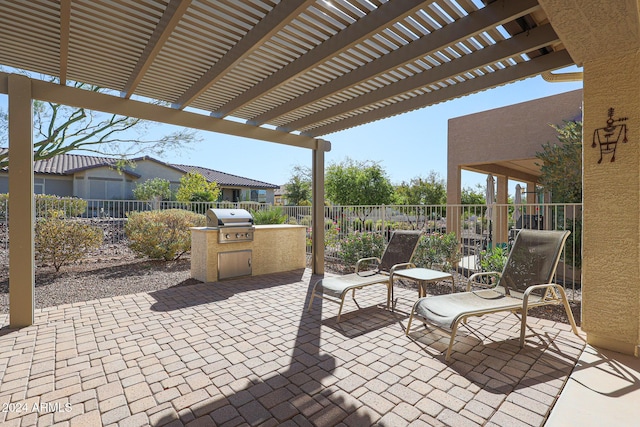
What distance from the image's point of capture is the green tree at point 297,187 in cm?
2552

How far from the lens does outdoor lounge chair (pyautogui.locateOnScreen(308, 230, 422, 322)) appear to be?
454cm

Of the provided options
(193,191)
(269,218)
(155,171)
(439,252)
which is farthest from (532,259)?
(155,171)

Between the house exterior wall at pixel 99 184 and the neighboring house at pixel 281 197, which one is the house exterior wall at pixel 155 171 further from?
the neighboring house at pixel 281 197

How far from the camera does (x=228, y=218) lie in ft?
21.8

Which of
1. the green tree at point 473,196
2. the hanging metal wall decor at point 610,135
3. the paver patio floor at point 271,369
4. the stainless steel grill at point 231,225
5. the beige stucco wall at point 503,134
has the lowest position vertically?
the paver patio floor at point 271,369

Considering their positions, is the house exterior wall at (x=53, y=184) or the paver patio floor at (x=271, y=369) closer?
the paver patio floor at (x=271, y=369)

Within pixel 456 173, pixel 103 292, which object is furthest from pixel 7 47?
pixel 456 173

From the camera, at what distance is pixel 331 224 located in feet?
31.7

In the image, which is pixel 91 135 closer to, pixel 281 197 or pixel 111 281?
pixel 111 281

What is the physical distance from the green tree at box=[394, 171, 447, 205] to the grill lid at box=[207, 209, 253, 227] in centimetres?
1902

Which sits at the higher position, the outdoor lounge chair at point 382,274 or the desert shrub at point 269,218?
the desert shrub at point 269,218

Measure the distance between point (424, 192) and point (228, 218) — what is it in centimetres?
2147

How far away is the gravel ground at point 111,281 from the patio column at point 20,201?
1.02 metres

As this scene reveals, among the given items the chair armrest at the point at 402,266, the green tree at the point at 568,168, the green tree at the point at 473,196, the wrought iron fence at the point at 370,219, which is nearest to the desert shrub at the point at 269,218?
the wrought iron fence at the point at 370,219
